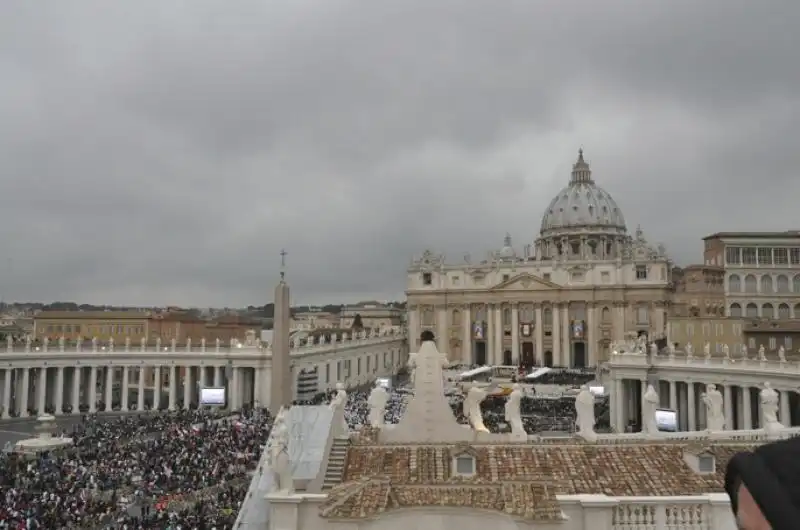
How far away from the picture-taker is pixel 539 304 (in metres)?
110

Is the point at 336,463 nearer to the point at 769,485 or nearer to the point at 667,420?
the point at 769,485

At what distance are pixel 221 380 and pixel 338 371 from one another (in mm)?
17807

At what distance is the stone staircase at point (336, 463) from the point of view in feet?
47.5

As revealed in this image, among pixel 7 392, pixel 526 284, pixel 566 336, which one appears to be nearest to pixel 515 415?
pixel 7 392

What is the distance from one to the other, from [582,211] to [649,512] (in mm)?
136405

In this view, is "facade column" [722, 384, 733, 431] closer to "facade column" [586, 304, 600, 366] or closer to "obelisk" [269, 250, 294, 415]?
"obelisk" [269, 250, 294, 415]

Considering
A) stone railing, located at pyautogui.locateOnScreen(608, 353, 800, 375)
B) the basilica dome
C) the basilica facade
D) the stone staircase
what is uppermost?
the basilica dome

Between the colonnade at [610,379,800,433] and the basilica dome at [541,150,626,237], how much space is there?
85741 millimetres

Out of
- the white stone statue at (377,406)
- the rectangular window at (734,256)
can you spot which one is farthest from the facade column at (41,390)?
the rectangular window at (734,256)

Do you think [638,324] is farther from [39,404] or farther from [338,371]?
[39,404]

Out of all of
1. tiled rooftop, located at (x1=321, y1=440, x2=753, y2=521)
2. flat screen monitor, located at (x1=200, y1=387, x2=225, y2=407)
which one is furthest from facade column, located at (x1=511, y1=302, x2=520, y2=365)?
tiled rooftop, located at (x1=321, y1=440, x2=753, y2=521)

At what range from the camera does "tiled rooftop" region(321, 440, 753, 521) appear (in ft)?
32.9

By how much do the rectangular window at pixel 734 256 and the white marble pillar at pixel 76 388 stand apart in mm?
73633

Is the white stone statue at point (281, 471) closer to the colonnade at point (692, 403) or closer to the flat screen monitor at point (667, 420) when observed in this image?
the flat screen monitor at point (667, 420)
